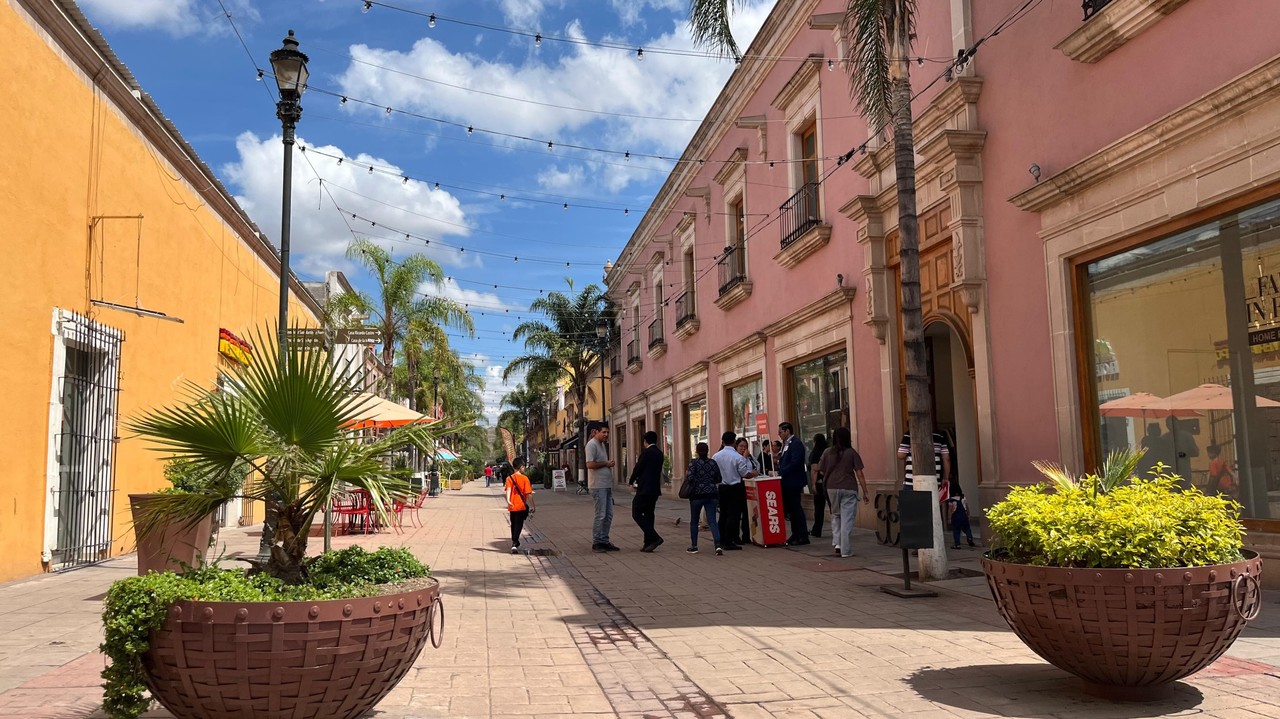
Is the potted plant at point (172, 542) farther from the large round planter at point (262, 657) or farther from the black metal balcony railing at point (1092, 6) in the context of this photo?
the black metal balcony railing at point (1092, 6)

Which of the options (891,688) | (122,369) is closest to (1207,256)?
(891,688)

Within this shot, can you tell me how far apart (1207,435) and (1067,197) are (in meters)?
2.86

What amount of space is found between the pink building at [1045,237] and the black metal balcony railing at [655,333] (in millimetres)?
10067

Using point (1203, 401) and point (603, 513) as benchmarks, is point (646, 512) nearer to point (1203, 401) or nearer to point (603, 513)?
point (603, 513)

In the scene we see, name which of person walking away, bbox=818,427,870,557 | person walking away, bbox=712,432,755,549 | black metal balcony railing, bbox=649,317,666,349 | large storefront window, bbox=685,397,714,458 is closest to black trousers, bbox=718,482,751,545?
person walking away, bbox=712,432,755,549

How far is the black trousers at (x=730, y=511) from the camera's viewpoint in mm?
12492

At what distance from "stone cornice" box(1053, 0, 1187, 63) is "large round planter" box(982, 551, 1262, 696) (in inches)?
226

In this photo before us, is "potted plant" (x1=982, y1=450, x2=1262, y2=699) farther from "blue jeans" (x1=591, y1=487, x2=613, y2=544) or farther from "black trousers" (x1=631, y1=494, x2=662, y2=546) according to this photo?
"blue jeans" (x1=591, y1=487, x2=613, y2=544)

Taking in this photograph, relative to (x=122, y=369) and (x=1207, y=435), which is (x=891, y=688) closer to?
(x=1207, y=435)

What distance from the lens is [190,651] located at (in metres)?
3.55

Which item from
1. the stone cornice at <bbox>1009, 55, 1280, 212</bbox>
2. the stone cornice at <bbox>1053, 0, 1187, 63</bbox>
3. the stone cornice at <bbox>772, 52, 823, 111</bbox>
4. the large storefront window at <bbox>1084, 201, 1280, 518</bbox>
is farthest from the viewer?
the stone cornice at <bbox>772, 52, 823, 111</bbox>

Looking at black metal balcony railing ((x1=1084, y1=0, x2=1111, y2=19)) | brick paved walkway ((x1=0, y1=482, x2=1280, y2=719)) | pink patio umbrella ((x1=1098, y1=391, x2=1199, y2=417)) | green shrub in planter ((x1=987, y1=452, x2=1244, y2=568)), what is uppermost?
black metal balcony railing ((x1=1084, y1=0, x2=1111, y2=19))

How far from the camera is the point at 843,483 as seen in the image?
11.1 m

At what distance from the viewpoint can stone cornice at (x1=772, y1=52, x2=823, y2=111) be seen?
15.5 meters
